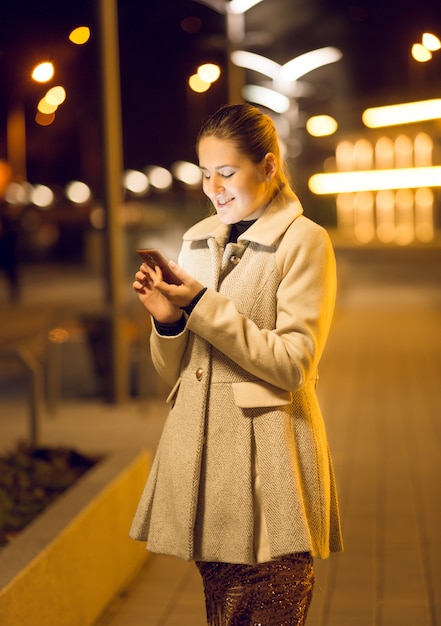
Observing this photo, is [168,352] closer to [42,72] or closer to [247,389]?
[247,389]

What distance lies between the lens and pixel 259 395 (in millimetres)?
3053

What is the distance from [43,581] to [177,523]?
1252mm

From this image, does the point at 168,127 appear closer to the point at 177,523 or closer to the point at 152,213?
the point at 152,213

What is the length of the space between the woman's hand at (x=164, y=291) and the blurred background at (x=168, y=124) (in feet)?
1.59

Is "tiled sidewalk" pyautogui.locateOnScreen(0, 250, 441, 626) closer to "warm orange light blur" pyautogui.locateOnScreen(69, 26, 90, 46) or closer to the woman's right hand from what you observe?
the woman's right hand

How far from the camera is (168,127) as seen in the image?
41594 mm

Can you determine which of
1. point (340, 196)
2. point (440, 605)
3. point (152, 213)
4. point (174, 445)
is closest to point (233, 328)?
point (174, 445)

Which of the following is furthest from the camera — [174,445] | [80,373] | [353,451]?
[80,373]

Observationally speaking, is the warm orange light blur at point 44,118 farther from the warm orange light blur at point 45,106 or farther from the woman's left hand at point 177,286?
the woman's left hand at point 177,286

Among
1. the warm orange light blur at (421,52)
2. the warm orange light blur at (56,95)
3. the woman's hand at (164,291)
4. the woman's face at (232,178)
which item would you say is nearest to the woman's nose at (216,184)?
the woman's face at (232,178)

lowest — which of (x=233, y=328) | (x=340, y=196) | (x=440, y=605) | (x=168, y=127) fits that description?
(x=440, y=605)

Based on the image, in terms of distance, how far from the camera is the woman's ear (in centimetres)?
314

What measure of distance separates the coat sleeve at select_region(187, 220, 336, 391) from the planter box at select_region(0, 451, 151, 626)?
4.49 ft

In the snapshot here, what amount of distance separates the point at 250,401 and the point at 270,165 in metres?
0.65
